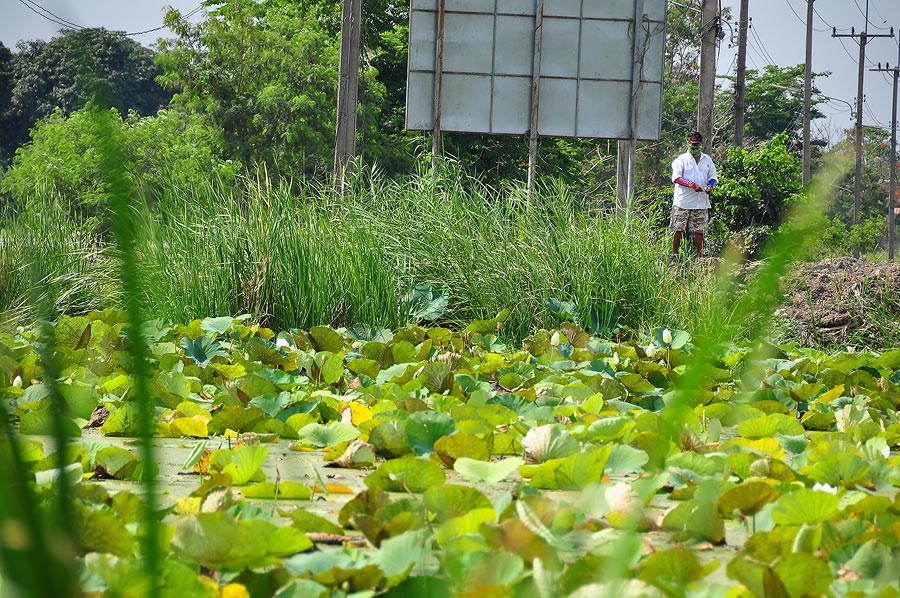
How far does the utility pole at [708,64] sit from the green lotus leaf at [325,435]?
1099cm

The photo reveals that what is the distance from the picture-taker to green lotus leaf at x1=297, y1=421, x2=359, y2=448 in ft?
A: 6.85

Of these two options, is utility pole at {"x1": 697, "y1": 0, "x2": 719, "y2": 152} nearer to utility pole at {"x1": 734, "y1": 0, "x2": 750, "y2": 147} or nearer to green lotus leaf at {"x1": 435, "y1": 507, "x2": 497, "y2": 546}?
utility pole at {"x1": 734, "y1": 0, "x2": 750, "y2": 147}

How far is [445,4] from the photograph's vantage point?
11.1m

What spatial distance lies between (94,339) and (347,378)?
1.20 m

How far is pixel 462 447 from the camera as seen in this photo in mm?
1888

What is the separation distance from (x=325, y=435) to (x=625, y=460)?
0.68m

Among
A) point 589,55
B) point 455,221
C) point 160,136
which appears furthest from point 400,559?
point 160,136

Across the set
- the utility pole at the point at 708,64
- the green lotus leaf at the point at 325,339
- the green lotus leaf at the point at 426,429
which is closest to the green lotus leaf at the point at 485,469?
the green lotus leaf at the point at 426,429

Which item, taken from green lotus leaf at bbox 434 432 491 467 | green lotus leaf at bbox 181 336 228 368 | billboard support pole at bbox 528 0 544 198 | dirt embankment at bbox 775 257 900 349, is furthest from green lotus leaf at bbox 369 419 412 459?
billboard support pole at bbox 528 0 544 198

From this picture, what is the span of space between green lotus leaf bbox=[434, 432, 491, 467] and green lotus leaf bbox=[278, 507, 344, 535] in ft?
1.70

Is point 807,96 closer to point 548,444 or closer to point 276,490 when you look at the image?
point 548,444

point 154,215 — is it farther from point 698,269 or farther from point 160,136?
point 160,136

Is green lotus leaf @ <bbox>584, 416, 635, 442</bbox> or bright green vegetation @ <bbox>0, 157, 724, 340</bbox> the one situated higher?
bright green vegetation @ <bbox>0, 157, 724, 340</bbox>

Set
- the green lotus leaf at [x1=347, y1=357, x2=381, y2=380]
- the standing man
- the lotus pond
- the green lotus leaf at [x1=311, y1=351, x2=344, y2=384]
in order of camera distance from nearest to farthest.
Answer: the lotus pond < the green lotus leaf at [x1=311, y1=351, x2=344, y2=384] < the green lotus leaf at [x1=347, y1=357, x2=381, y2=380] < the standing man
